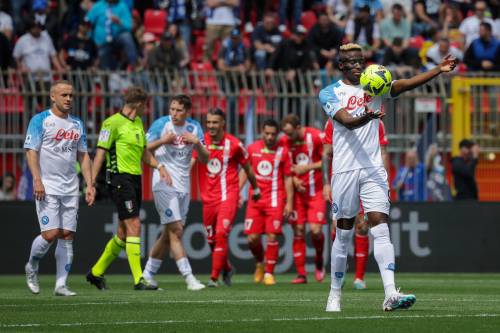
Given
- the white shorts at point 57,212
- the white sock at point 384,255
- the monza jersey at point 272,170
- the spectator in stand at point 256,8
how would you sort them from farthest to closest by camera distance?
the spectator in stand at point 256,8
the monza jersey at point 272,170
the white shorts at point 57,212
the white sock at point 384,255

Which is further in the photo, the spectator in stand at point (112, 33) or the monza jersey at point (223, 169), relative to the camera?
the spectator in stand at point (112, 33)

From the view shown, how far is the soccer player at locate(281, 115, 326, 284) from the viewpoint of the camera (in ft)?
61.6

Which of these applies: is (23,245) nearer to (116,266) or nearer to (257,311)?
(116,266)

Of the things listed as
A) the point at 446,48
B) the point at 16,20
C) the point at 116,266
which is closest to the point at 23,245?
the point at 116,266

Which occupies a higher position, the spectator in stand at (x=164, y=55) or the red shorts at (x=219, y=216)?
the spectator in stand at (x=164, y=55)

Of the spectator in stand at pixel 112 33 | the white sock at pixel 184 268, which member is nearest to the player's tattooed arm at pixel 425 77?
the white sock at pixel 184 268

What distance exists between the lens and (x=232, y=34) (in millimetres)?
25359

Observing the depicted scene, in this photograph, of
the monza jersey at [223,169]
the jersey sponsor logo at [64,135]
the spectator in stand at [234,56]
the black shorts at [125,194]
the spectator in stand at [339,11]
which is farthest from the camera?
the spectator in stand at [339,11]

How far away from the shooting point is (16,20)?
87.3 feet

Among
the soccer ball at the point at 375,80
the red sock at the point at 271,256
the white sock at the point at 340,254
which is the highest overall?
the soccer ball at the point at 375,80

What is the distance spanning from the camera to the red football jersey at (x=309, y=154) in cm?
1891

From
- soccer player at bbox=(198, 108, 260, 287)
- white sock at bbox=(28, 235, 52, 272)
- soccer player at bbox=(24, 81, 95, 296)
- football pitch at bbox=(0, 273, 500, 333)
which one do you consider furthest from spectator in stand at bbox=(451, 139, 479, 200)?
white sock at bbox=(28, 235, 52, 272)

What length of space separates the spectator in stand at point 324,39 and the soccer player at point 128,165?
996cm

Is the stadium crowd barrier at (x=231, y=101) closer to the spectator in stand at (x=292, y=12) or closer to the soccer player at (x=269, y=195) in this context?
the soccer player at (x=269, y=195)
